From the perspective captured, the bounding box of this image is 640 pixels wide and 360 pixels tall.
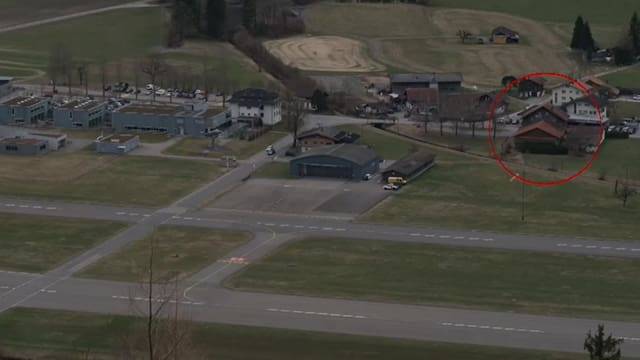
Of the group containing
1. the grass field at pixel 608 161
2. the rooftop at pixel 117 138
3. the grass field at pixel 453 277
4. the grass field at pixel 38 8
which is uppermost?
the grass field at pixel 38 8

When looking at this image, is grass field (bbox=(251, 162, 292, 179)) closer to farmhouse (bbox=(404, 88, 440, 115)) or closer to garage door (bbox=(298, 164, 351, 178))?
garage door (bbox=(298, 164, 351, 178))

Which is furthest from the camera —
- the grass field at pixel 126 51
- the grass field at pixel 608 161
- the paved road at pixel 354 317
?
the grass field at pixel 126 51

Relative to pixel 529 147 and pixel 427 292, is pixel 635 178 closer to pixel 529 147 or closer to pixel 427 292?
pixel 529 147

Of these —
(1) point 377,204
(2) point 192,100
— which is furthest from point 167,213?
(2) point 192,100

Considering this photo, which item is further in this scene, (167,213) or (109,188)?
(109,188)

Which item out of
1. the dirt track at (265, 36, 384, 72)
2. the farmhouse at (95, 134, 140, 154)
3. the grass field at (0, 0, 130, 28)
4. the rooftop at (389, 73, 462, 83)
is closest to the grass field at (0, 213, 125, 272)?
the farmhouse at (95, 134, 140, 154)

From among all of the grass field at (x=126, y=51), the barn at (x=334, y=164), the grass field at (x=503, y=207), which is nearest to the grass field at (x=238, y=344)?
the grass field at (x=503, y=207)

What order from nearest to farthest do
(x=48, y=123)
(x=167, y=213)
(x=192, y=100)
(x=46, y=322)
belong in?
(x=46, y=322) → (x=167, y=213) → (x=48, y=123) → (x=192, y=100)

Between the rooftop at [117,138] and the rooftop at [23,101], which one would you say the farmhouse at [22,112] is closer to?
the rooftop at [23,101]

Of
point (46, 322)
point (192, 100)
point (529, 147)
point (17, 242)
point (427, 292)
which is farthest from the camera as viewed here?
point (192, 100)
